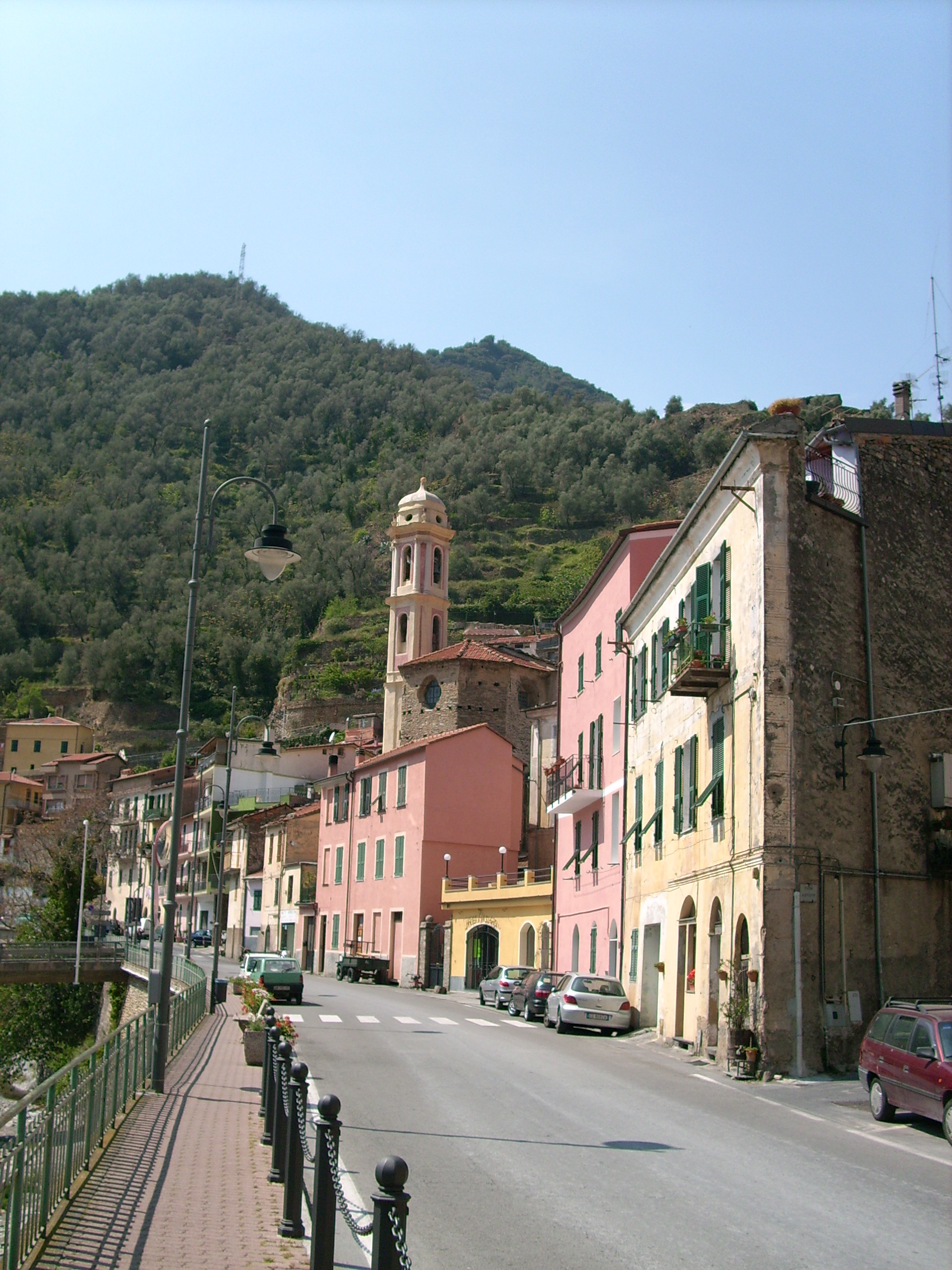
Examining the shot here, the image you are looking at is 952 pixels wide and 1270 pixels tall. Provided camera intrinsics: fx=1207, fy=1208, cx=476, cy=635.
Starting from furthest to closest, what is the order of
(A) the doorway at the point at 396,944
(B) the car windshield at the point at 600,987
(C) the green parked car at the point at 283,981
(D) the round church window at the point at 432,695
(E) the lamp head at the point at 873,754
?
(D) the round church window at the point at 432,695 < (A) the doorway at the point at 396,944 < (C) the green parked car at the point at 283,981 < (B) the car windshield at the point at 600,987 < (E) the lamp head at the point at 873,754

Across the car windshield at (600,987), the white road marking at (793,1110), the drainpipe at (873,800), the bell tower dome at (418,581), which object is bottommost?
the white road marking at (793,1110)

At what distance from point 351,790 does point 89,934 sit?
1337 centimetres

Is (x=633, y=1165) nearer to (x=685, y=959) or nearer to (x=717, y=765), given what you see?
(x=717, y=765)

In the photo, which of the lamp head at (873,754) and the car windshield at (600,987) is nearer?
the lamp head at (873,754)

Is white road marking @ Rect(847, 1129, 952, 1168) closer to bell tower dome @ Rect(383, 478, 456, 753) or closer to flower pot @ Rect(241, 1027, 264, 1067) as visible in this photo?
flower pot @ Rect(241, 1027, 264, 1067)

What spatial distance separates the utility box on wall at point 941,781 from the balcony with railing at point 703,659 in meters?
3.70

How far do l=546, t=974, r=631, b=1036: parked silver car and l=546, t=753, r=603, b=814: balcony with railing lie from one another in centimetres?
739

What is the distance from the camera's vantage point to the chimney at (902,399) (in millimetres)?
24609

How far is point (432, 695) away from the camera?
63375 millimetres

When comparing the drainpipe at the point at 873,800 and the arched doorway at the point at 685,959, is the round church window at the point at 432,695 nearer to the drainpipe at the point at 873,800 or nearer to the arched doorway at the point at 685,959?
the arched doorway at the point at 685,959

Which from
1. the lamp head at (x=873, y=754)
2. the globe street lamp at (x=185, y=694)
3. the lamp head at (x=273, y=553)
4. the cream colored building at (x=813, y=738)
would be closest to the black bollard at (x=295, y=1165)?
the globe street lamp at (x=185, y=694)

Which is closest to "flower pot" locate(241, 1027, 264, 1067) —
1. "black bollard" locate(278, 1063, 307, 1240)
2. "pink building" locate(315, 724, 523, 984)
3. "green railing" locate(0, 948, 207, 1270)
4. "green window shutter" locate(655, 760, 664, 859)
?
"green railing" locate(0, 948, 207, 1270)

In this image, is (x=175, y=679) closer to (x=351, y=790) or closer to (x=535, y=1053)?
(x=351, y=790)

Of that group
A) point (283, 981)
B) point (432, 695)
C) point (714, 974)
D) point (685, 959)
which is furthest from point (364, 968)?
point (714, 974)
